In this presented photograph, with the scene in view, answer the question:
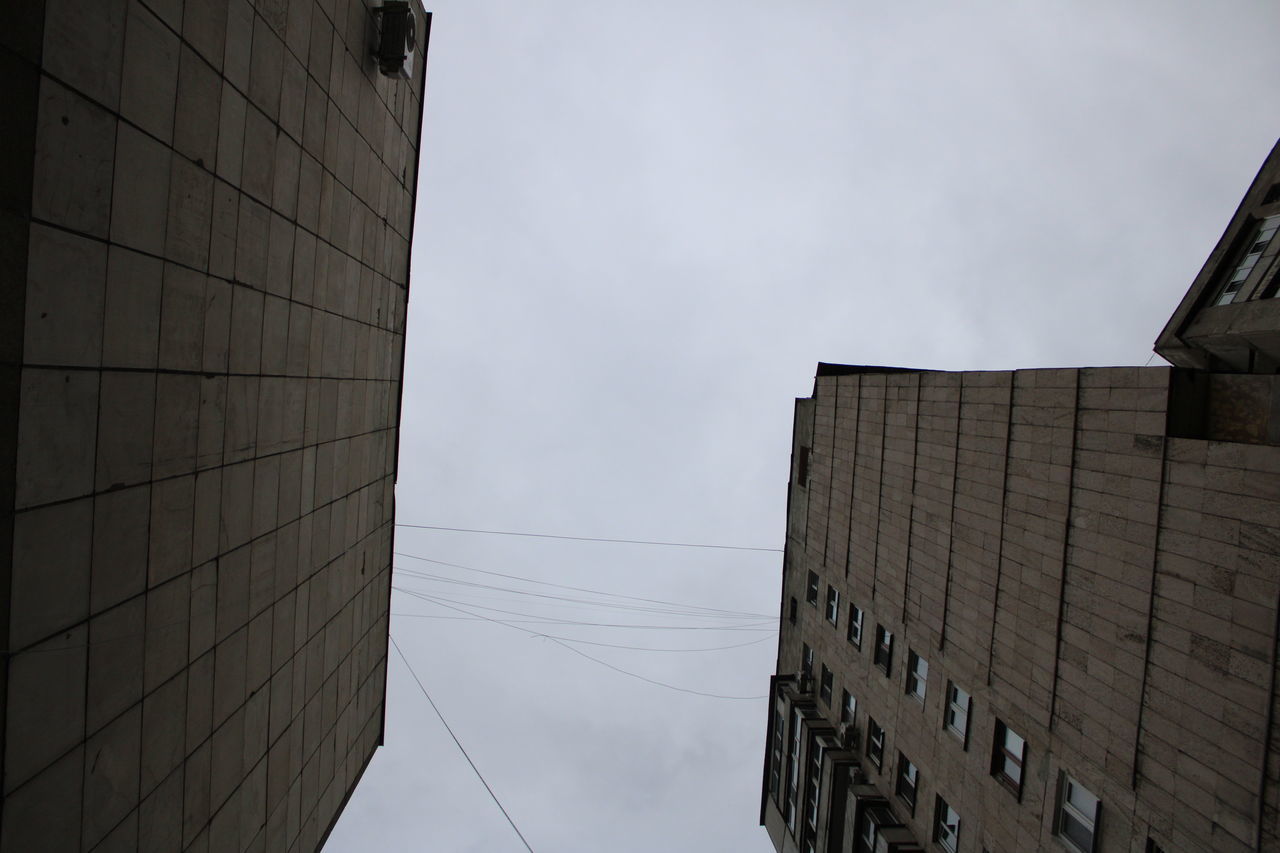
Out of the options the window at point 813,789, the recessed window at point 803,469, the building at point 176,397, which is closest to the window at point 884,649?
the window at point 813,789

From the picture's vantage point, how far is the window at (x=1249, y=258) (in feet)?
68.1

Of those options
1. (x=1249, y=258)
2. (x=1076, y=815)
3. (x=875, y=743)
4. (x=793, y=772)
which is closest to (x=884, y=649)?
(x=875, y=743)

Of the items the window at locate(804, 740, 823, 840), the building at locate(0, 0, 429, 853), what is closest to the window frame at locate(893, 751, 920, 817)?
the window at locate(804, 740, 823, 840)

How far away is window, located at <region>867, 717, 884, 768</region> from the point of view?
88.2 feet

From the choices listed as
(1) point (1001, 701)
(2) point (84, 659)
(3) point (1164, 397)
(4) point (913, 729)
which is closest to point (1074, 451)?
Result: (3) point (1164, 397)

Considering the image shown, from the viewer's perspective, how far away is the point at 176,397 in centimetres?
1052

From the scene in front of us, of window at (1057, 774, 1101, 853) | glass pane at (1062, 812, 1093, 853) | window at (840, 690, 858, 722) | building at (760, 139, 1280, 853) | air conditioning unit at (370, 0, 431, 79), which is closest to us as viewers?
building at (760, 139, 1280, 853)

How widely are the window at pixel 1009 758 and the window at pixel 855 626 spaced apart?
9648 mm

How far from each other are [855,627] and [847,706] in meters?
3.82

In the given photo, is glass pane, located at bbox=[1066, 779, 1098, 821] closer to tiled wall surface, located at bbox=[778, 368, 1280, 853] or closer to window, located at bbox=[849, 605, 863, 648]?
tiled wall surface, located at bbox=[778, 368, 1280, 853]

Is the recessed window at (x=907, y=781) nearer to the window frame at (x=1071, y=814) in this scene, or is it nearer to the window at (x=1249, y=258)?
the window frame at (x=1071, y=814)

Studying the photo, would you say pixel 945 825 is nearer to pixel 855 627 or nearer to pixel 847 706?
Result: pixel 847 706

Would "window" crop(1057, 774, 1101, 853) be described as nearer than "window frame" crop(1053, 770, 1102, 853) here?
No

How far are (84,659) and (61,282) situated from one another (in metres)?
5.02
